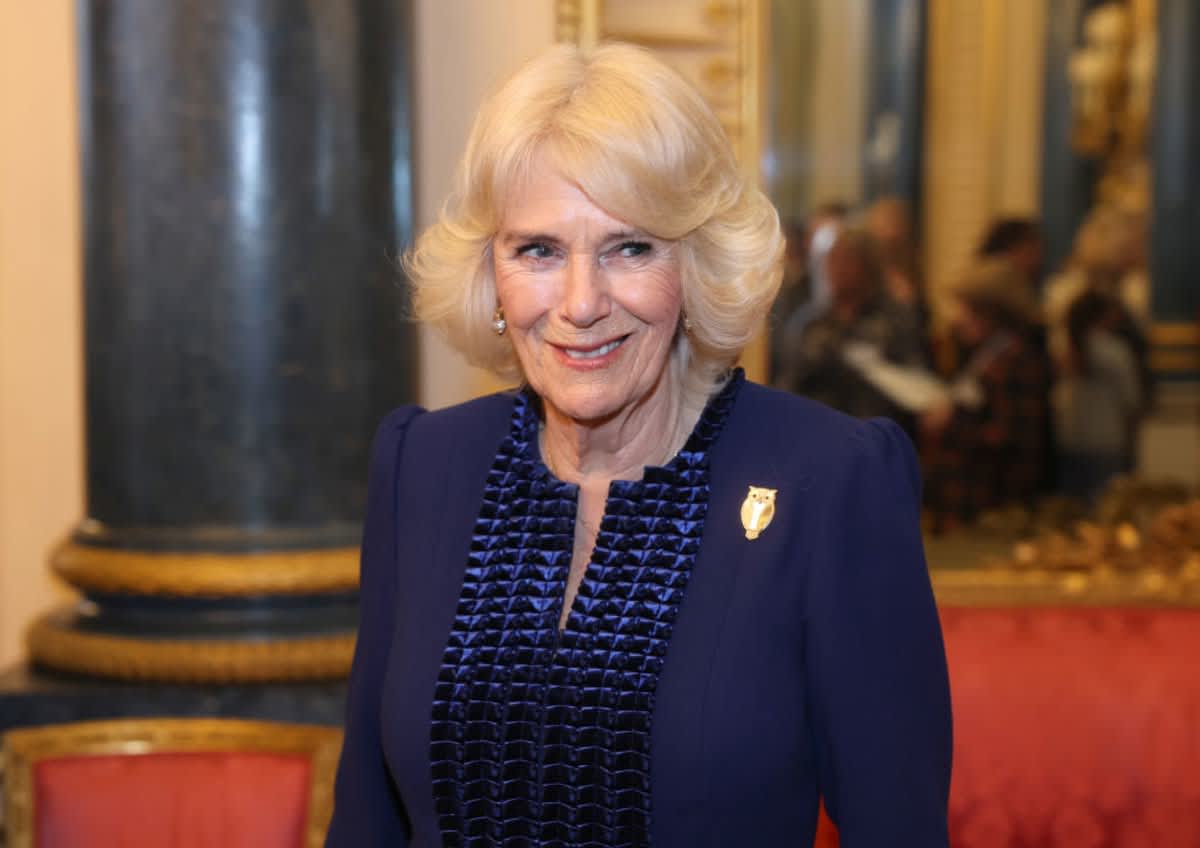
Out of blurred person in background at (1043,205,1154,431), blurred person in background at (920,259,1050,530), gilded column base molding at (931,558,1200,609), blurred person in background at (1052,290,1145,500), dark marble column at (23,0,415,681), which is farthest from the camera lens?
blurred person in background at (1043,205,1154,431)

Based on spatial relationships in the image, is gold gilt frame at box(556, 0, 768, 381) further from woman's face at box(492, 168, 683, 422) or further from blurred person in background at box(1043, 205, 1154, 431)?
woman's face at box(492, 168, 683, 422)

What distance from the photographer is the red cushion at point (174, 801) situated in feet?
7.27

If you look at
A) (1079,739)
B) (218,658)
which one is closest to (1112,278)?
(1079,739)

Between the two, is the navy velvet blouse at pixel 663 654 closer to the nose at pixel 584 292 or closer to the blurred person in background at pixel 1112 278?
the nose at pixel 584 292

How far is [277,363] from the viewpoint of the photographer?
293cm

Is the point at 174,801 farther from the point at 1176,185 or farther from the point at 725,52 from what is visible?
the point at 1176,185

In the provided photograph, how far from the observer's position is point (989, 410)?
19.4 ft

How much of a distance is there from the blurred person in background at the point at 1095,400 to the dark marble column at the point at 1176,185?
0.16 metres

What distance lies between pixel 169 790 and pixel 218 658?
0.70m

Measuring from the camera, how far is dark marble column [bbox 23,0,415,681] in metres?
2.89

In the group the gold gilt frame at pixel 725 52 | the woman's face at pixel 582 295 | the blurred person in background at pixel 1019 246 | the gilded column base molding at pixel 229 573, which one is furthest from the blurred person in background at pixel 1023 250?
the woman's face at pixel 582 295

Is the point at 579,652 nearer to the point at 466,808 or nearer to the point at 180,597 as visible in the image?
the point at 466,808

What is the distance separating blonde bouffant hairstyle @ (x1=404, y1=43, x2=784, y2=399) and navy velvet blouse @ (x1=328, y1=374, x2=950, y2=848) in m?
0.13

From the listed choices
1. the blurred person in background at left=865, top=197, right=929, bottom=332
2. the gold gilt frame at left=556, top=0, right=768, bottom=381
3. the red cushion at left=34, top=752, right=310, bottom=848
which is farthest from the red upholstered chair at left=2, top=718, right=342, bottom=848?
the blurred person in background at left=865, top=197, right=929, bottom=332
